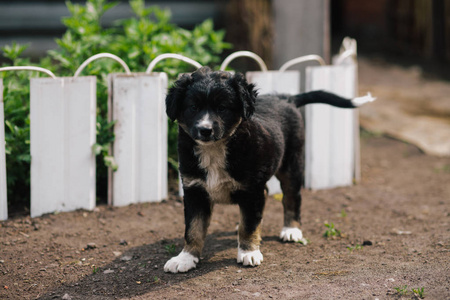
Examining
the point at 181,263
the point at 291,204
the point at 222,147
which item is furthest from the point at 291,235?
the point at 222,147

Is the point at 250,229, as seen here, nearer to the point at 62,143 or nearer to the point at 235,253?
the point at 235,253

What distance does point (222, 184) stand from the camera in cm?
433

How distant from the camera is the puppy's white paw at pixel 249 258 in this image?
4.47 meters

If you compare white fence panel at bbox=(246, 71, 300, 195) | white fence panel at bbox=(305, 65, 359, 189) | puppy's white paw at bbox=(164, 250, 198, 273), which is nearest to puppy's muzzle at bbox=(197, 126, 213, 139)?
puppy's white paw at bbox=(164, 250, 198, 273)

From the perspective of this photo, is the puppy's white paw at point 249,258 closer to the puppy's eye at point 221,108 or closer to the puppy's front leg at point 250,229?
the puppy's front leg at point 250,229

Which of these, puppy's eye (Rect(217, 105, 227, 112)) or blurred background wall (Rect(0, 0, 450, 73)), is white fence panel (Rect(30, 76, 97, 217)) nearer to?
puppy's eye (Rect(217, 105, 227, 112))

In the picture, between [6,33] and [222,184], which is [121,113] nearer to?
[222,184]

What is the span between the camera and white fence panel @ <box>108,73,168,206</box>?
578 centimetres

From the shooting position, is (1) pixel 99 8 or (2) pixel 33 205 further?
(1) pixel 99 8

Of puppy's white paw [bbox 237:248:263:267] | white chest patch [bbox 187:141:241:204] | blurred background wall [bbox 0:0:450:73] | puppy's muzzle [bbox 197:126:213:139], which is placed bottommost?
puppy's white paw [bbox 237:248:263:267]

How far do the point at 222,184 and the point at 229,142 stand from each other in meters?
0.31

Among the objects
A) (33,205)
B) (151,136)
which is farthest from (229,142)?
(33,205)

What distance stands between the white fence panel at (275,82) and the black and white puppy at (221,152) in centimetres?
156

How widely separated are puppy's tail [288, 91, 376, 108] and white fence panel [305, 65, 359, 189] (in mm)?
1248
